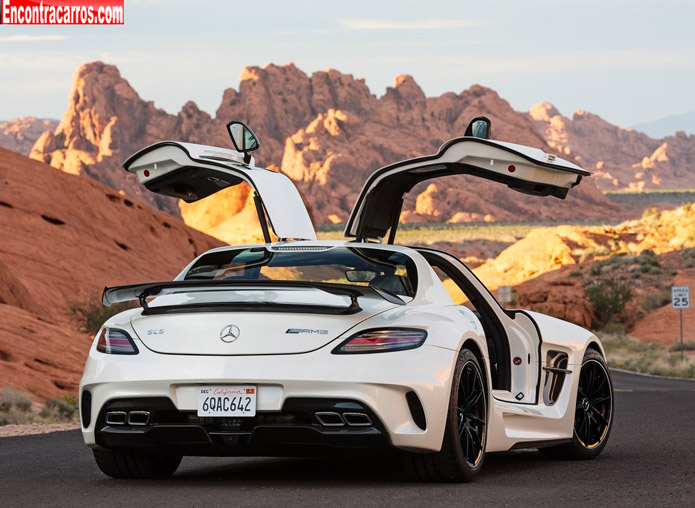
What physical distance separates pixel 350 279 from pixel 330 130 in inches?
6658

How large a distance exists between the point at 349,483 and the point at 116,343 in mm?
1639

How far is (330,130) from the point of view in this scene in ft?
578

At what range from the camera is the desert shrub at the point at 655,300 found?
5922cm

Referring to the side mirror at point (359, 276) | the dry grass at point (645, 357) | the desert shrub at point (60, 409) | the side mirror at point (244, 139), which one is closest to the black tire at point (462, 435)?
the side mirror at point (359, 276)

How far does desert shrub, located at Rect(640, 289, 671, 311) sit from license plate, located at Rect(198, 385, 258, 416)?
54439 mm

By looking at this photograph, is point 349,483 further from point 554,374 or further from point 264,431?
point 554,374

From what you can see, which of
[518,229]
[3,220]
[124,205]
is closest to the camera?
[3,220]

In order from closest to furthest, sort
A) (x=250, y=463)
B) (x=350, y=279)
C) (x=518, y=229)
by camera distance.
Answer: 1. (x=350, y=279)
2. (x=250, y=463)
3. (x=518, y=229)

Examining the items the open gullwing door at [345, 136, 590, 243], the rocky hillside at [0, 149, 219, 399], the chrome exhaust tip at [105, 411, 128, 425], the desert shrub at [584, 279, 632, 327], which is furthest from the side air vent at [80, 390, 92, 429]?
the desert shrub at [584, 279, 632, 327]

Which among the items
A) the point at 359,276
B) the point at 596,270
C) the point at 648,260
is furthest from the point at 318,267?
the point at 648,260

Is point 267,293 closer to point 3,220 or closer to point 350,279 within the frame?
point 350,279

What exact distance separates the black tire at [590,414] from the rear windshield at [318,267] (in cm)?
229

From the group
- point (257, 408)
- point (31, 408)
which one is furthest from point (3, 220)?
point (257, 408)

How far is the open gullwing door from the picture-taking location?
28.2 ft
